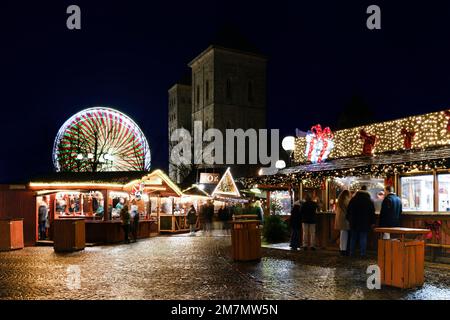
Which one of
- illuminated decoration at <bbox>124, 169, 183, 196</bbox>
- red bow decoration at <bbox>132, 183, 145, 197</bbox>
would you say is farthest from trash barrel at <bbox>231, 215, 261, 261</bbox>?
illuminated decoration at <bbox>124, 169, 183, 196</bbox>

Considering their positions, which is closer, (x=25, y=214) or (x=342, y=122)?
(x=25, y=214)

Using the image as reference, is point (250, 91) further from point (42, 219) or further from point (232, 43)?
point (42, 219)

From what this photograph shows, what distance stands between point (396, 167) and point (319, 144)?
5873 mm

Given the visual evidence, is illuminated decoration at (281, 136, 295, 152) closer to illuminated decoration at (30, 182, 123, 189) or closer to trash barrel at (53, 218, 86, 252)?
illuminated decoration at (30, 182, 123, 189)

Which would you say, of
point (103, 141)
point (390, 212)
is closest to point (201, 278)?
point (390, 212)

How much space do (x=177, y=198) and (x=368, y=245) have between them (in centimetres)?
1998

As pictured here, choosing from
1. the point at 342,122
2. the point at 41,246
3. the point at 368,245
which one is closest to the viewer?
the point at 368,245

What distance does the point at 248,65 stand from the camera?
241 feet

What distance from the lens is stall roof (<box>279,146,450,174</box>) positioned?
14.7 m

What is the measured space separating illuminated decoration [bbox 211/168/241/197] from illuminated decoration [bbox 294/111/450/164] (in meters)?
11.0

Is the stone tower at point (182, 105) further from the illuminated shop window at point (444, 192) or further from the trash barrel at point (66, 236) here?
the illuminated shop window at point (444, 192)

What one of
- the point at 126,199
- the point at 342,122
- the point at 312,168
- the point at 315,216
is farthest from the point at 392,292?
the point at 342,122

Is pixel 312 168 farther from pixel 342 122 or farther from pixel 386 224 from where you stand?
pixel 342 122

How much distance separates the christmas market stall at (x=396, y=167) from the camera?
46.9ft
